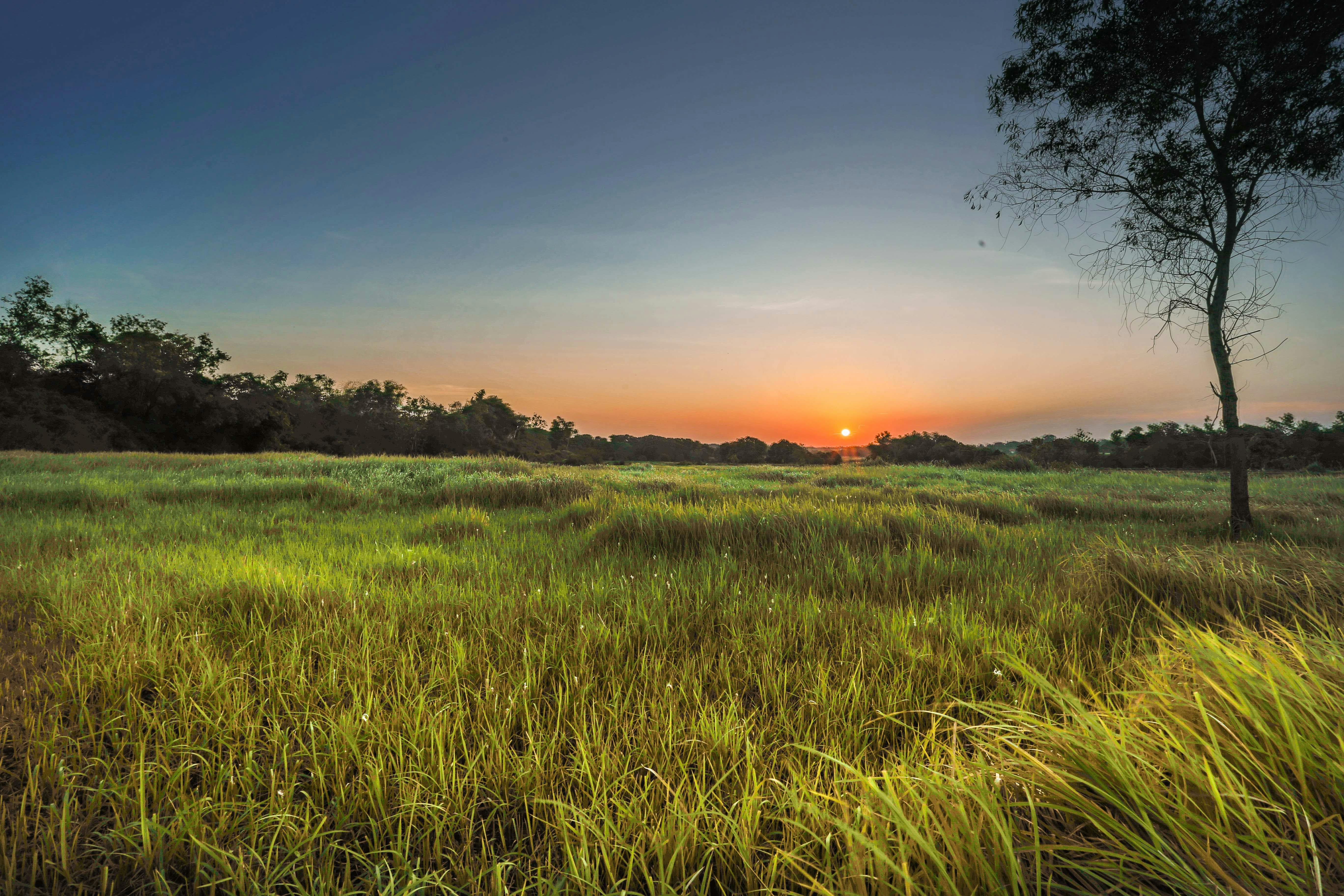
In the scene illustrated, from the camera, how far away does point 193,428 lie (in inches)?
1710

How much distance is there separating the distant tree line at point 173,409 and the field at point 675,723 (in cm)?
3663

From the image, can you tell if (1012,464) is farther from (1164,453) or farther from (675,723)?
(675,723)

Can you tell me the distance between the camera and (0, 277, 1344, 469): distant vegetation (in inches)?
1389

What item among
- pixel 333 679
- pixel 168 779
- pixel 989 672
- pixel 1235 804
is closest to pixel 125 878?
pixel 168 779

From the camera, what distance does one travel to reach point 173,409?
43.2 meters

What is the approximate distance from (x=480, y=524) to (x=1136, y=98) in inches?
493

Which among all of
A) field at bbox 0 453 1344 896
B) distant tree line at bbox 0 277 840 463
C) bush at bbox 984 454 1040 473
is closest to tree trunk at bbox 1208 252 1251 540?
field at bbox 0 453 1344 896

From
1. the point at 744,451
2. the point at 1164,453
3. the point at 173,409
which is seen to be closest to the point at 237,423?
the point at 173,409

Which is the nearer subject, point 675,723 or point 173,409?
point 675,723

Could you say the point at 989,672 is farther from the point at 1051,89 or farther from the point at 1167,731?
the point at 1051,89

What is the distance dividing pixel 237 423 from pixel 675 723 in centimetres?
5735

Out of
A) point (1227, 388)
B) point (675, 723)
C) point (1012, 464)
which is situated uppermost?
point (1227, 388)

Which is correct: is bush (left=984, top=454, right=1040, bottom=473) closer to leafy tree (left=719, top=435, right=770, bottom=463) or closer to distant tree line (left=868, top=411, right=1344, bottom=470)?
distant tree line (left=868, top=411, right=1344, bottom=470)

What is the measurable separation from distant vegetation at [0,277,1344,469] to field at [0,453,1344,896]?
106 feet
